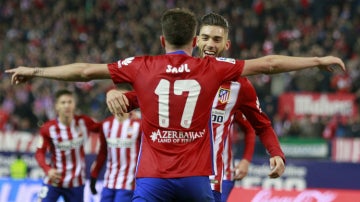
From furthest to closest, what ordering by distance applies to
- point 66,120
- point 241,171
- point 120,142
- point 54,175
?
1. point 66,120
2. point 120,142
3. point 54,175
4. point 241,171

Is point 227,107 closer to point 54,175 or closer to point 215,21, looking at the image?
point 215,21

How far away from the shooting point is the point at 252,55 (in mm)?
24750

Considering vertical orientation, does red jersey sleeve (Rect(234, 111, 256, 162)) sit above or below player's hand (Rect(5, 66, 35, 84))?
below

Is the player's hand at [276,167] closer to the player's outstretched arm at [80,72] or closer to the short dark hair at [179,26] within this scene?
the short dark hair at [179,26]

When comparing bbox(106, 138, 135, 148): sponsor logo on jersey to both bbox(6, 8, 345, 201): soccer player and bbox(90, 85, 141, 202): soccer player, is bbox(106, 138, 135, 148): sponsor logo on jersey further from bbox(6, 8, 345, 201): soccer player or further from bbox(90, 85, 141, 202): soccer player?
bbox(6, 8, 345, 201): soccer player

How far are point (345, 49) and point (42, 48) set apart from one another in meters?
10.3

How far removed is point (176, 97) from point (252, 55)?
63.6 ft

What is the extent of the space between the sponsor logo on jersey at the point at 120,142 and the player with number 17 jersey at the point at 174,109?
4432 millimetres

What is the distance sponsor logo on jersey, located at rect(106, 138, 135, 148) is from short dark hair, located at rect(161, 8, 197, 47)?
4.62 metres

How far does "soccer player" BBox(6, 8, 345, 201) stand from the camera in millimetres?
5488

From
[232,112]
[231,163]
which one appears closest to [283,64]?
[232,112]

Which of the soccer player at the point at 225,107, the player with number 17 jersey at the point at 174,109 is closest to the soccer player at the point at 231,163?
the soccer player at the point at 225,107

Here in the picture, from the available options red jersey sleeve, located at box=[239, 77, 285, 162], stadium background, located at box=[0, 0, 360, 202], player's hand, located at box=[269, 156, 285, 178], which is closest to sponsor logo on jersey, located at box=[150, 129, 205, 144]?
player's hand, located at box=[269, 156, 285, 178]

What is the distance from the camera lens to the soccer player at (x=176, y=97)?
18.0 feet
